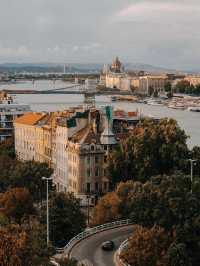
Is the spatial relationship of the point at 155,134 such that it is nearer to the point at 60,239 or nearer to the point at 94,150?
the point at 94,150

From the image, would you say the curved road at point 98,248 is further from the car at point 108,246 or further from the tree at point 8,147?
the tree at point 8,147

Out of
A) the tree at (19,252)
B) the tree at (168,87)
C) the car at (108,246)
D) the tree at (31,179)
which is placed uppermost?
the tree at (19,252)

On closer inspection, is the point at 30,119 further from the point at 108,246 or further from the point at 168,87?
the point at 168,87

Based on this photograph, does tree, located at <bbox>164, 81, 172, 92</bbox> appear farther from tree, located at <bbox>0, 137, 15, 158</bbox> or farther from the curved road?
the curved road

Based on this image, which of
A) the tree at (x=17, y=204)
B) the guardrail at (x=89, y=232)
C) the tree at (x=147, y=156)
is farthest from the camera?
the tree at (x=147, y=156)

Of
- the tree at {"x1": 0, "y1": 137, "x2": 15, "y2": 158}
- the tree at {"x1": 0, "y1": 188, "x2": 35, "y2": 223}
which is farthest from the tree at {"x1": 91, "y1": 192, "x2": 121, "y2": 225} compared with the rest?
the tree at {"x1": 0, "y1": 137, "x2": 15, "y2": 158}

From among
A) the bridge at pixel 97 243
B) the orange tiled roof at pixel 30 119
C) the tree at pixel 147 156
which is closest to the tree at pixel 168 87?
the orange tiled roof at pixel 30 119
